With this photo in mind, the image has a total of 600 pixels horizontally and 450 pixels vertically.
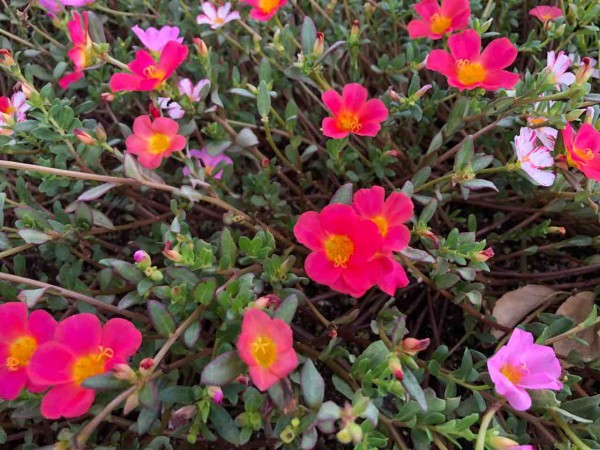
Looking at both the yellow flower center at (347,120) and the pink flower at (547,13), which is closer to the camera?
the yellow flower center at (347,120)

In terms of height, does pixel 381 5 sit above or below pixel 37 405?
above

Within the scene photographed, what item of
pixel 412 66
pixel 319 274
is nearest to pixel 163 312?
pixel 319 274

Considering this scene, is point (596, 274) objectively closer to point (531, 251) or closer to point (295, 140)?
point (531, 251)

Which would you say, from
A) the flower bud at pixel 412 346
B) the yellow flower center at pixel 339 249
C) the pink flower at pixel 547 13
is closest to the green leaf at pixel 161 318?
the yellow flower center at pixel 339 249

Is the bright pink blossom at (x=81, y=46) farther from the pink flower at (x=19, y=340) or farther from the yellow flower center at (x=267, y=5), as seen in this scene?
the pink flower at (x=19, y=340)

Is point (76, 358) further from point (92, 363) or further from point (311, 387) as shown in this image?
point (311, 387)

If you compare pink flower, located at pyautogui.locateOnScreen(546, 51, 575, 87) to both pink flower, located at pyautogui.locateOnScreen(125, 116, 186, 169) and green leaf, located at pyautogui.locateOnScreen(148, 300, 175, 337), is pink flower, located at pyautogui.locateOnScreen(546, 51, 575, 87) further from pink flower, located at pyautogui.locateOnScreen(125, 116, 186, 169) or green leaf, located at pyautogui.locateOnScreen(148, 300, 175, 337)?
green leaf, located at pyautogui.locateOnScreen(148, 300, 175, 337)
